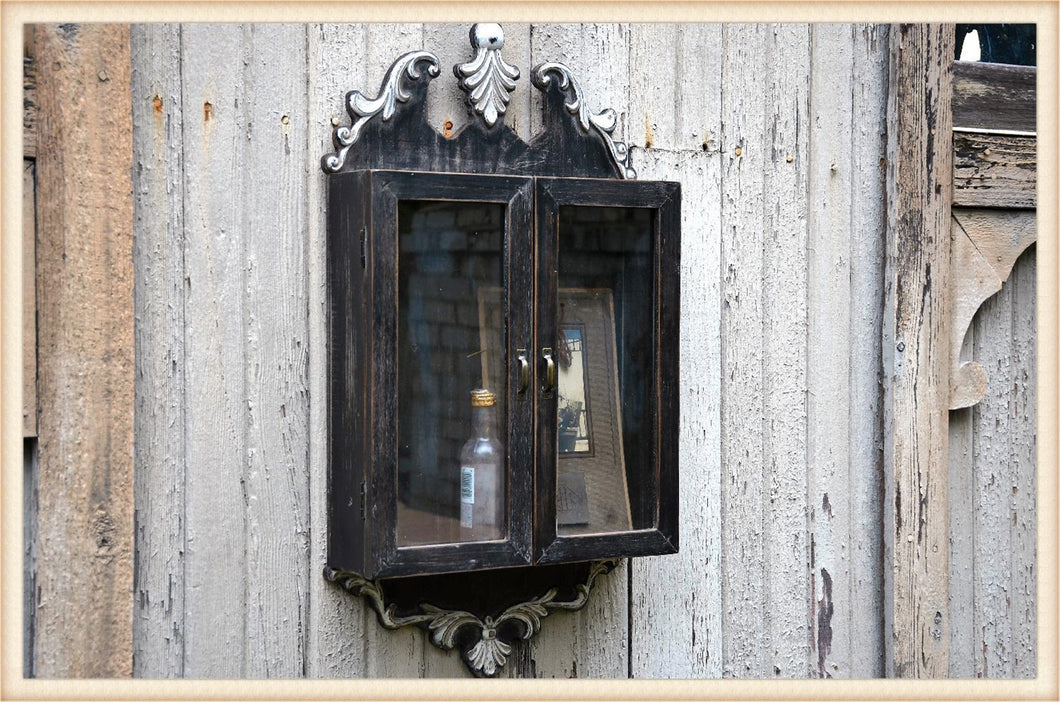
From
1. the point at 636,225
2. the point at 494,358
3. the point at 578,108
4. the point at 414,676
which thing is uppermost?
the point at 578,108

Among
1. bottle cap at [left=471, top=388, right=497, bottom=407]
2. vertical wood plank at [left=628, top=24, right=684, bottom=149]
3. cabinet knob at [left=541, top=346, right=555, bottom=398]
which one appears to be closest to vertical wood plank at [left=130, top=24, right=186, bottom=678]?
bottle cap at [left=471, top=388, right=497, bottom=407]

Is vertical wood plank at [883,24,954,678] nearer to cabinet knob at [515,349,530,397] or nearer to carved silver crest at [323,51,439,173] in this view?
cabinet knob at [515,349,530,397]

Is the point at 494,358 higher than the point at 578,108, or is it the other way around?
the point at 578,108

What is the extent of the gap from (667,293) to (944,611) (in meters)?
0.98

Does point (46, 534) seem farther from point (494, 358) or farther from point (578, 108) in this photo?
point (578, 108)

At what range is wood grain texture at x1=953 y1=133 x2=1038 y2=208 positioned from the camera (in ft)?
7.81

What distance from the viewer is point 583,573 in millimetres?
2109

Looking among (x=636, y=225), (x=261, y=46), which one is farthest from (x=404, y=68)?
(x=636, y=225)

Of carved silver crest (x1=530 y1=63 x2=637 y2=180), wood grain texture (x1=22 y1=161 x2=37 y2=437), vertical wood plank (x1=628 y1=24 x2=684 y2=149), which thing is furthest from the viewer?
vertical wood plank (x1=628 y1=24 x2=684 y2=149)

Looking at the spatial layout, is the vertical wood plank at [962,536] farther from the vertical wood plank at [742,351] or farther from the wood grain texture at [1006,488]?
the vertical wood plank at [742,351]

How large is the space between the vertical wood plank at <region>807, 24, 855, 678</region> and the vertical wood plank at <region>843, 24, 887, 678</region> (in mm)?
16

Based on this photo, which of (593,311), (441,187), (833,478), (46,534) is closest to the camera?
(46,534)

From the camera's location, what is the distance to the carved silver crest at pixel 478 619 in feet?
6.37

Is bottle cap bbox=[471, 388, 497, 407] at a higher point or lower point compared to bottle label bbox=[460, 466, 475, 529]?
higher
